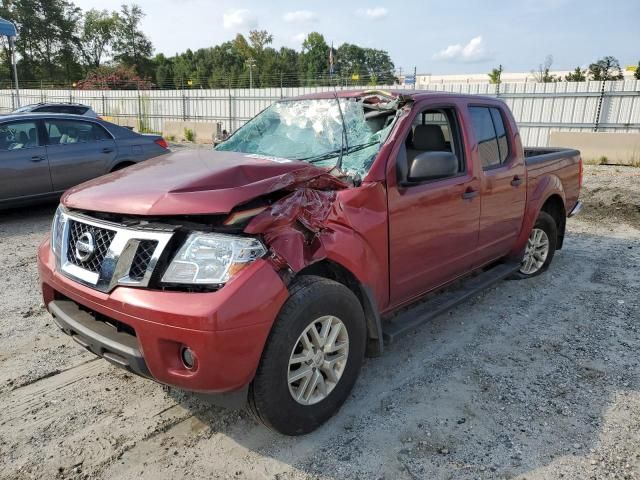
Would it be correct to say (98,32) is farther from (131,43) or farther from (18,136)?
(18,136)

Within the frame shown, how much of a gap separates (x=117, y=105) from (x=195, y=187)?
92.9ft

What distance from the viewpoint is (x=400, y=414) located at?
9.58 ft

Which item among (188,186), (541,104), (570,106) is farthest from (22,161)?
(570,106)

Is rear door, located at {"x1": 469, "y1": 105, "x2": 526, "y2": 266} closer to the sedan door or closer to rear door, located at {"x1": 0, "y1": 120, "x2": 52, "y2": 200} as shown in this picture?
the sedan door

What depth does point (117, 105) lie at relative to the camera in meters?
27.6

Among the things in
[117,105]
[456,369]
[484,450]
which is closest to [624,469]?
[484,450]

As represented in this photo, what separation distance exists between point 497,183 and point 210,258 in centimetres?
283

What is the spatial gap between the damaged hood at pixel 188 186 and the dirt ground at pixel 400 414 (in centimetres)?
124

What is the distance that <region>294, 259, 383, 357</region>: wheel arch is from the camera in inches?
110

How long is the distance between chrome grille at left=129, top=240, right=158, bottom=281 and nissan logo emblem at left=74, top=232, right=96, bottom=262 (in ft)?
1.18

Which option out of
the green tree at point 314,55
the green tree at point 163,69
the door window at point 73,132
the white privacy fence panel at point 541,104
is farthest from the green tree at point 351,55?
the door window at point 73,132

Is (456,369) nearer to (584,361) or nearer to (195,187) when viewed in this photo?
(584,361)

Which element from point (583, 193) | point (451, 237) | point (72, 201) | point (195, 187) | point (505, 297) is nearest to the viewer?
point (195, 187)

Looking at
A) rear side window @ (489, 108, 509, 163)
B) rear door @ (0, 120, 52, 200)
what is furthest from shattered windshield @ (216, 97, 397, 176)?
rear door @ (0, 120, 52, 200)
